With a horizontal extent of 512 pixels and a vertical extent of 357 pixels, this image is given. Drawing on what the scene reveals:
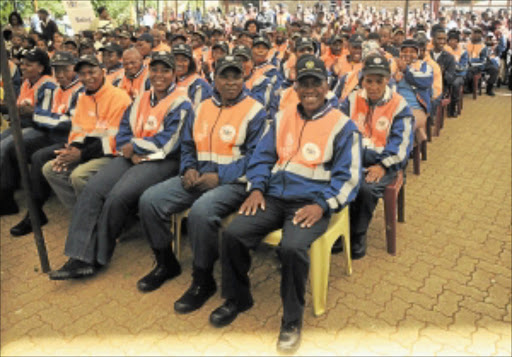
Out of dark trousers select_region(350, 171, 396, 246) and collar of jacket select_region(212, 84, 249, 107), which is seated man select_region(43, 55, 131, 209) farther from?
dark trousers select_region(350, 171, 396, 246)

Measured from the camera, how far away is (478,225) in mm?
4445

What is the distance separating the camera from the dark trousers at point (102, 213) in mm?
3594

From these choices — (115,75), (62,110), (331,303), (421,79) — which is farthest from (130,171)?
(421,79)

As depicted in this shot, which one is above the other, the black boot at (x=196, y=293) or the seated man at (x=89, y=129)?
the seated man at (x=89, y=129)

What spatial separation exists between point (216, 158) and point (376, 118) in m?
1.51

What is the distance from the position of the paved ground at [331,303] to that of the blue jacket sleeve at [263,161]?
88 cm

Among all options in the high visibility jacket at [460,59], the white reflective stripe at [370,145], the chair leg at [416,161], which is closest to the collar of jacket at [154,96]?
the white reflective stripe at [370,145]

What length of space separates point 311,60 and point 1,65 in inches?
83.8

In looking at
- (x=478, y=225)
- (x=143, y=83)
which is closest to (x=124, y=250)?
(x=143, y=83)

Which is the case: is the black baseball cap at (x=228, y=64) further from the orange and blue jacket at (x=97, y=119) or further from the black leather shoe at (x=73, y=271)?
the black leather shoe at (x=73, y=271)

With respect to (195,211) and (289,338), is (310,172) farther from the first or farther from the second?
(289,338)

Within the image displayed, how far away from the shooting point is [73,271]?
3.61m

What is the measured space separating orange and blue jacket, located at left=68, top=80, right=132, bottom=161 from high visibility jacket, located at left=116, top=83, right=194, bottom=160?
330mm

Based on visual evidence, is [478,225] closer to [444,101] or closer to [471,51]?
[444,101]
